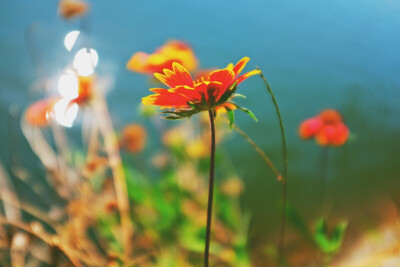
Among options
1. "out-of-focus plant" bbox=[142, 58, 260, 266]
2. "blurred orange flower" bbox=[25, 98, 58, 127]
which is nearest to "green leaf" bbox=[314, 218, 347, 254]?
"out-of-focus plant" bbox=[142, 58, 260, 266]

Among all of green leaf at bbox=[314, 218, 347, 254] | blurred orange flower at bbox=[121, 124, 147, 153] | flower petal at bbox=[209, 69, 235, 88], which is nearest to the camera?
flower petal at bbox=[209, 69, 235, 88]

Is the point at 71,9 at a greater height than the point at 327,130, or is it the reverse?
the point at 71,9

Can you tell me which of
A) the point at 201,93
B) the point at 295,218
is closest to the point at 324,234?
the point at 295,218

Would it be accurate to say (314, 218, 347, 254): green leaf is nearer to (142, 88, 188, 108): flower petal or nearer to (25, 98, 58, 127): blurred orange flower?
(142, 88, 188, 108): flower petal

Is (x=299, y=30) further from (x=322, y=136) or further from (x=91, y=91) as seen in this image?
(x=91, y=91)

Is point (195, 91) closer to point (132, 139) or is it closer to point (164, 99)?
point (164, 99)

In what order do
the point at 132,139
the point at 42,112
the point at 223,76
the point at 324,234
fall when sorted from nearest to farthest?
the point at 223,76
the point at 324,234
the point at 42,112
the point at 132,139
